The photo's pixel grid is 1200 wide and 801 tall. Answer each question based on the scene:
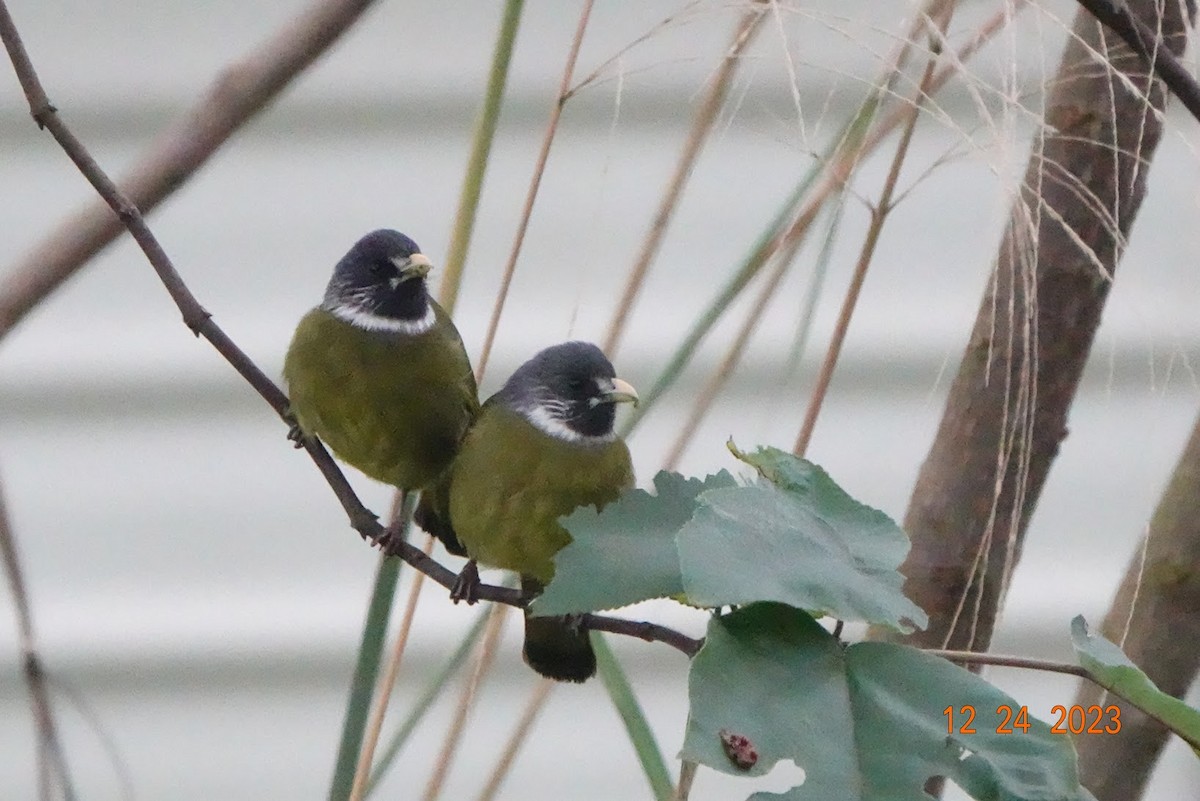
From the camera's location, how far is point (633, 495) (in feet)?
2.28

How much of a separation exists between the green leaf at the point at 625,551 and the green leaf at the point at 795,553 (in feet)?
0.12

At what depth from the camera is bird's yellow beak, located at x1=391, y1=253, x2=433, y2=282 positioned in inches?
43.3

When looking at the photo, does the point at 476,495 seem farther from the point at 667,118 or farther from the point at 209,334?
the point at 667,118

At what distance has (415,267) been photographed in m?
1.10

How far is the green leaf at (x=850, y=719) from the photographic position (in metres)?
0.60

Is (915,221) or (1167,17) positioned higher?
(915,221)

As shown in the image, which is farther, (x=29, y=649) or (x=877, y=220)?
(x=29, y=649)

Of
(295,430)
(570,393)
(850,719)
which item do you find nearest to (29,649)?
(295,430)

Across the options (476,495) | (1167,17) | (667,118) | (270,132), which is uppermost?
(270,132)

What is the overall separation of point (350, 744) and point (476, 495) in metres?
0.21

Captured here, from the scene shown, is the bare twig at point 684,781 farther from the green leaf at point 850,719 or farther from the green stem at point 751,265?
the green stem at point 751,265

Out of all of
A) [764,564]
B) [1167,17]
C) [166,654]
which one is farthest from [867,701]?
[166,654]

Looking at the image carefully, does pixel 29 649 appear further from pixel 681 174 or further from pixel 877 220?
pixel 877 220

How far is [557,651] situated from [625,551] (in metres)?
0.43
